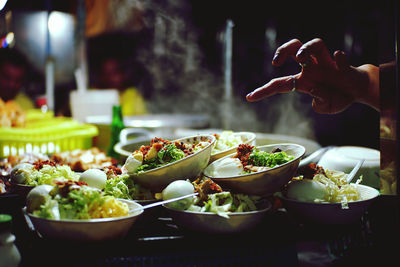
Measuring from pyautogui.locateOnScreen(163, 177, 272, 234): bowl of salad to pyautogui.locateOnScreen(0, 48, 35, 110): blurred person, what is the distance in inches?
190

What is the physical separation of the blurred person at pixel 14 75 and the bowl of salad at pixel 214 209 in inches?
190

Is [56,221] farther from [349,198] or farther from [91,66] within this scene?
[91,66]

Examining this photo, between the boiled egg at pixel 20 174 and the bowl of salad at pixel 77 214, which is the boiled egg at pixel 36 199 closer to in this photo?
the bowl of salad at pixel 77 214

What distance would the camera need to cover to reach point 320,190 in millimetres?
1459

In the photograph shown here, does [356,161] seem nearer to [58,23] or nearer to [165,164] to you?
[165,164]

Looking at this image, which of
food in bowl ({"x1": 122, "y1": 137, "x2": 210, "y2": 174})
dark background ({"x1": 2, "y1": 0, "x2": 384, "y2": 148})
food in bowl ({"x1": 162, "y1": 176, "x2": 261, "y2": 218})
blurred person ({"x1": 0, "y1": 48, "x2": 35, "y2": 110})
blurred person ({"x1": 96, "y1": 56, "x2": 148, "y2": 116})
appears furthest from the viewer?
blurred person ({"x1": 96, "y1": 56, "x2": 148, "y2": 116})

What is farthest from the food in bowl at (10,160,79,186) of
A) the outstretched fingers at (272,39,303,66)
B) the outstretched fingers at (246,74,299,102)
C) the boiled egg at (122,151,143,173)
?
the outstretched fingers at (272,39,303,66)

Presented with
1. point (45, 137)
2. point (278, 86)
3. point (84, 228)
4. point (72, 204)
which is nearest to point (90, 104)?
point (45, 137)

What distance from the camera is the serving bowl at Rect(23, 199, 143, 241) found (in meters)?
1.22

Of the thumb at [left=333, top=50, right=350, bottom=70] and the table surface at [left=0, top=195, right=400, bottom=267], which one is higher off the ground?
the thumb at [left=333, top=50, right=350, bottom=70]

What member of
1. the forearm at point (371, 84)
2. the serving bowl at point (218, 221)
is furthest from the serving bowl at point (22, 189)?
the forearm at point (371, 84)

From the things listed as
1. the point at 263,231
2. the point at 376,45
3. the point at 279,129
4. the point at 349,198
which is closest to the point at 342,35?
the point at 279,129

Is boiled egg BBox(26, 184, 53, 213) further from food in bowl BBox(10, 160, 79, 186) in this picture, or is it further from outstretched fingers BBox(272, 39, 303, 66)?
outstretched fingers BBox(272, 39, 303, 66)

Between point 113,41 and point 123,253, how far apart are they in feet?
20.4
